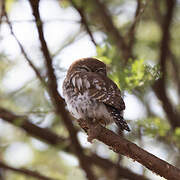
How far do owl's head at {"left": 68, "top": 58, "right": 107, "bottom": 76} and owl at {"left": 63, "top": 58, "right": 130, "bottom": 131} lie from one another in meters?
0.42

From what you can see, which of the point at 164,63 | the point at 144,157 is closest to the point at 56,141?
the point at 164,63

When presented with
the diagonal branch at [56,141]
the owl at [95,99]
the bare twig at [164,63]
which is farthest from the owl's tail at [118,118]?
the bare twig at [164,63]

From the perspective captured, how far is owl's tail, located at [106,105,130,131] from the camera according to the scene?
14.0 ft

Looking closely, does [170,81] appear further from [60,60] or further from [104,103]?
[104,103]

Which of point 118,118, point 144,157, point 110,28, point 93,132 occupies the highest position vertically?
point 110,28

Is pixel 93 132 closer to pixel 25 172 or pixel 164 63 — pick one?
pixel 25 172

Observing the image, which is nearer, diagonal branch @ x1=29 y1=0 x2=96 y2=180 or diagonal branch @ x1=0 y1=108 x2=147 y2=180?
diagonal branch @ x1=29 y1=0 x2=96 y2=180

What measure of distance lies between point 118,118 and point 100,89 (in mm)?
342

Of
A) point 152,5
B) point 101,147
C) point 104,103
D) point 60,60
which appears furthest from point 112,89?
point 152,5

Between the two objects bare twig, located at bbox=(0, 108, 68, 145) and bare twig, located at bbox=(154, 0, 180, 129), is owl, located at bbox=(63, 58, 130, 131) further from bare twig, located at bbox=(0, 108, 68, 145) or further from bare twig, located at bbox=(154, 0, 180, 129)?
bare twig, located at bbox=(154, 0, 180, 129)

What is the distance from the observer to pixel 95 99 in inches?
173

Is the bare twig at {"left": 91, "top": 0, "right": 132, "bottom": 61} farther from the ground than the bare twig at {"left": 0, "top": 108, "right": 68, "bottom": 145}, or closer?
farther from the ground

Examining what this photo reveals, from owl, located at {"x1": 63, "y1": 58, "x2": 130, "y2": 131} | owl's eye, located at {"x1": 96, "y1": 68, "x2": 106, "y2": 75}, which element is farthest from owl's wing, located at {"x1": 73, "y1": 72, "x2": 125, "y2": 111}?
owl's eye, located at {"x1": 96, "y1": 68, "x2": 106, "y2": 75}

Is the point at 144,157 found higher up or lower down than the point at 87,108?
lower down
